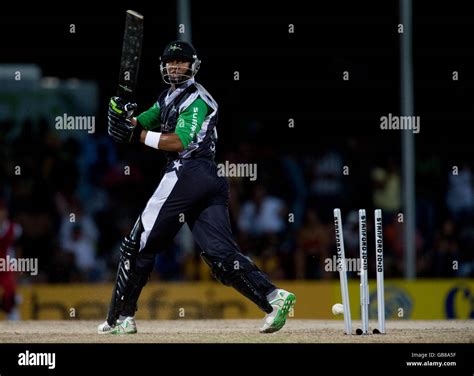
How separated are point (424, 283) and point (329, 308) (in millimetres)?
1319

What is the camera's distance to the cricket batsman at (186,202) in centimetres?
1024

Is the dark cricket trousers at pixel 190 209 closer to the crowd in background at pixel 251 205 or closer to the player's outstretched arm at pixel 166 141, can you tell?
the player's outstretched arm at pixel 166 141

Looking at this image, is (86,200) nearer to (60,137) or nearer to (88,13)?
(60,137)

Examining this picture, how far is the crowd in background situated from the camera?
662 inches

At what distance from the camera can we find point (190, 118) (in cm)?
1019

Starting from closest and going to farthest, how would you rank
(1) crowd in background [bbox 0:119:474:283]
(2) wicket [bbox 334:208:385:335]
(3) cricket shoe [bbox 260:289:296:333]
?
(2) wicket [bbox 334:208:385:335]
(3) cricket shoe [bbox 260:289:296:333]
(1) crowd in background [bbox 0:119:474:283]

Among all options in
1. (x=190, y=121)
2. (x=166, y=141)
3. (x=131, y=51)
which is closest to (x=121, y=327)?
(x=166, y=141)
